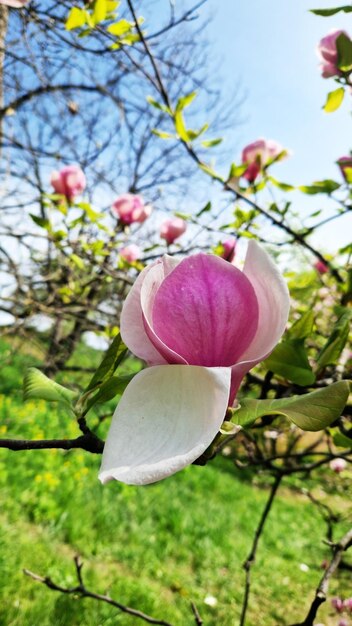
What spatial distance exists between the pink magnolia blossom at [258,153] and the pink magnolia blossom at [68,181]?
0.58 meters

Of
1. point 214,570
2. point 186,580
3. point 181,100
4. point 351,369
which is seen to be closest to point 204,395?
point 351,369

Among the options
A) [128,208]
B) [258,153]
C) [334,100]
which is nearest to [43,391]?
[334,100]

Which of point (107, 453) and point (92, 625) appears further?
point (92, 625)

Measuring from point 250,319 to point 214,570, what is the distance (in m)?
2.83

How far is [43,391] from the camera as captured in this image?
1.17 ft

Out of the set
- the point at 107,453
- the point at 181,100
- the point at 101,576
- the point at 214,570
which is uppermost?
the point at 181,100

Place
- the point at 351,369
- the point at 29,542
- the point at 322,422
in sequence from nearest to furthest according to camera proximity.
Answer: the point at 322,422 < the point at 351,369 < the point at 29,542

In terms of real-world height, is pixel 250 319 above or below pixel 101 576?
above

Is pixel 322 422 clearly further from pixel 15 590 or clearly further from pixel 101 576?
pixel 101 576

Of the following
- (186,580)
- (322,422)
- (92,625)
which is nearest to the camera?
(322,422)

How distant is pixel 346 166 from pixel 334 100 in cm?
20

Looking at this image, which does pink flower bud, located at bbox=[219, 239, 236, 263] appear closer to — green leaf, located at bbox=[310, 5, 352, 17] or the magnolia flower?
green leaf, located at bbox=[310, 5, 352, 17]

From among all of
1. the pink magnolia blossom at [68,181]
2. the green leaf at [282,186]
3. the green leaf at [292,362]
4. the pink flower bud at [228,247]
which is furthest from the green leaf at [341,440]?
the pink magnolia blossom at [68,181]

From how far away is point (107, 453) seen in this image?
26cm
